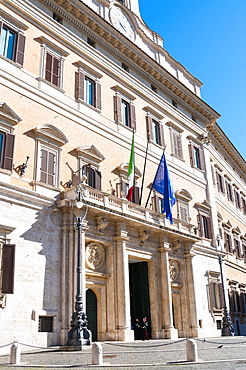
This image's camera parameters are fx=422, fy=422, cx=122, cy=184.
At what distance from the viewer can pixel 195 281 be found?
23.5 meters

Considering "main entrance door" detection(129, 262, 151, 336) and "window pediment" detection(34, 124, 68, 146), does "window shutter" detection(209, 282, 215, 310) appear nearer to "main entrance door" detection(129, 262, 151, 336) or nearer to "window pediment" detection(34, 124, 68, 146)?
"main entrance door" detection(129, 262, 151, 336)

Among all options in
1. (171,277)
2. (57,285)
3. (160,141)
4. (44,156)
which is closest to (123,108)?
(160,141)

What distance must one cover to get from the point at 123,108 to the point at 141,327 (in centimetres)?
Result: 1145

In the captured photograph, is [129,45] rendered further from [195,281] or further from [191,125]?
[195,281]

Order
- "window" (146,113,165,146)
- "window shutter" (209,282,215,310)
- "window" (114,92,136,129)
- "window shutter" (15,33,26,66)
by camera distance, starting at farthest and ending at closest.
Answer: "window shutter" (209,282,215,310), "window" (146,113,165,146), "window" (114,92,136,129), "window shutter" (15,33,26,66)

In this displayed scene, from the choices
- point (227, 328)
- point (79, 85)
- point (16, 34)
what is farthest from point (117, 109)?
point (227, 328)

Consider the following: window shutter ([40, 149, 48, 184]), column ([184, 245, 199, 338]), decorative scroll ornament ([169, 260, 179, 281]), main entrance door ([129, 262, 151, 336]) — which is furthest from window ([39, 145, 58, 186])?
column ([184, 245, 199, 338])

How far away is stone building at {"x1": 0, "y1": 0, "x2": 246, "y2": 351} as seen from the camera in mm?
15523

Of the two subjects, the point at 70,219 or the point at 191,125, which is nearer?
the point at 70,219

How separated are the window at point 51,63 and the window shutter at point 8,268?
303 inches

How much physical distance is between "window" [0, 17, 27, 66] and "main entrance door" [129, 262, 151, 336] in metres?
11.0

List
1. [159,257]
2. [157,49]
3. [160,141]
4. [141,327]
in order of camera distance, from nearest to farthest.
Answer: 1. [141,327]
2. [159,257]
3. [160,141]
4. [157,49]

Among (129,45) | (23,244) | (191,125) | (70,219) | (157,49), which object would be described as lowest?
(23,244)

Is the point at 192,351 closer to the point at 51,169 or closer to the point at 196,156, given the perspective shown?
the point at 51,169
